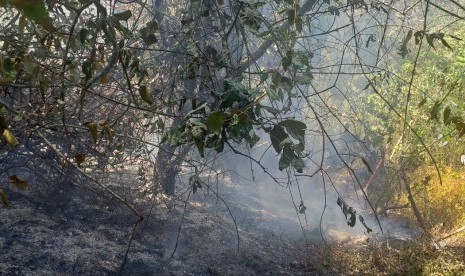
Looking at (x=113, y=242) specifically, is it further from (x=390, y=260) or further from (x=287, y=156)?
(x=287, y=156)

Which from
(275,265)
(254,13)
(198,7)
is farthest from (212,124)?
(275,265)

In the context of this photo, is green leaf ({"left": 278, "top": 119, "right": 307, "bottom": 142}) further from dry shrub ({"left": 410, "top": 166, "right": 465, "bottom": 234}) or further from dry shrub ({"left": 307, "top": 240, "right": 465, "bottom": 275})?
dry shrub ({"left": 410, "top": 166, "right": 465, "bottom": 234})

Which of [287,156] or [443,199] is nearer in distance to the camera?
[287,156]

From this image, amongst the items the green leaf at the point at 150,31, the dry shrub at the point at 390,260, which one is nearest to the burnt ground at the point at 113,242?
the dry shrub at the point at 390,260

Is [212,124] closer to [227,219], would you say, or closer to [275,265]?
[275,265]

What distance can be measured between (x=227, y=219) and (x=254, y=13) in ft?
24.1

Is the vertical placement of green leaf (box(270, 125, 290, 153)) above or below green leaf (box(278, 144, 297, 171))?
above

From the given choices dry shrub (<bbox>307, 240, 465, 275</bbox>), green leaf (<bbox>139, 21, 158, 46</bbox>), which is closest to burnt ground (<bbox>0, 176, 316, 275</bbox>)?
dry shrub (<bbox>307, 240, 465, 275</bbox>)

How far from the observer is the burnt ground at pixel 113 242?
5496 millimetres

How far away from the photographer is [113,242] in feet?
21.2

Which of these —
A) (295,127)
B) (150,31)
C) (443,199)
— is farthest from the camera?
(443,199)

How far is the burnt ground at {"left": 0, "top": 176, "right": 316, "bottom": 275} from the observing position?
5496 mm

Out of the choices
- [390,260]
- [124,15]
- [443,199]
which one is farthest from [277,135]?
[443,199]

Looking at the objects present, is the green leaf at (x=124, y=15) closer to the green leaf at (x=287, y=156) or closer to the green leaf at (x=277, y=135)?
the green leaf at (x=277, y=135)
